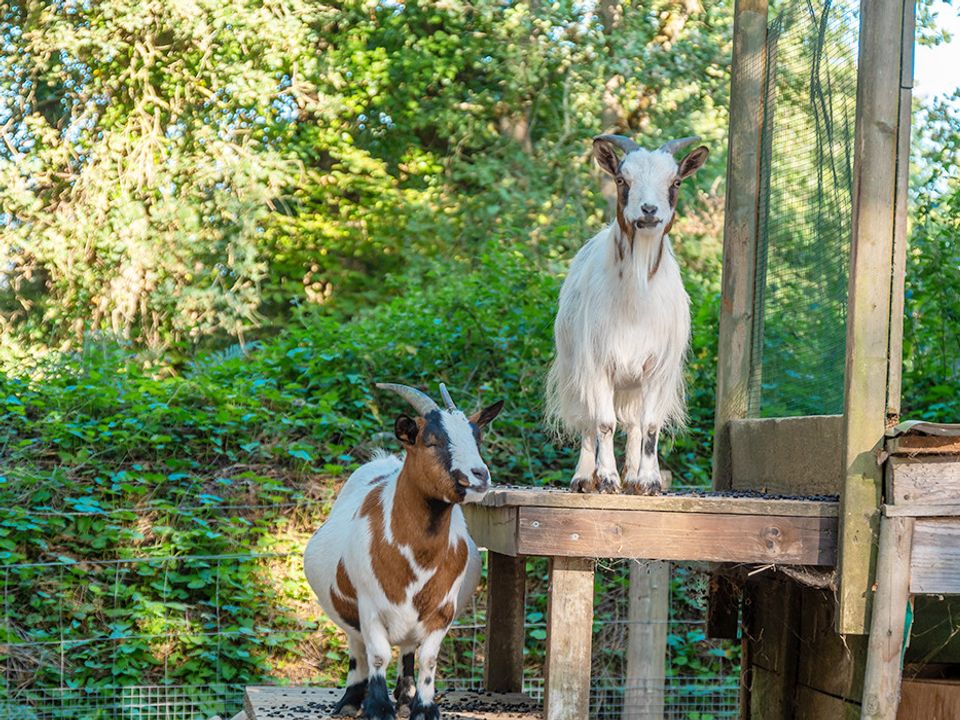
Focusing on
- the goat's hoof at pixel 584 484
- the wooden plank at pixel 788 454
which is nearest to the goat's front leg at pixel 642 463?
the goat's hoof at pixel 584 484

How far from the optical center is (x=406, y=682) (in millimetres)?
5453

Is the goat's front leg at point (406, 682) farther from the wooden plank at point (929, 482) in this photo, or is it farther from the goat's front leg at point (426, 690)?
the wooden plank at point (929, 482)

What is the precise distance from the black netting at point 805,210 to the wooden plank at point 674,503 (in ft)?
1.92

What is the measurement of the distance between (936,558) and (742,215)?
7.53ft

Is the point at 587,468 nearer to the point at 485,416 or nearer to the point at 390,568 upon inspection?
the point at 485,416

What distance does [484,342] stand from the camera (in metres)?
10.8

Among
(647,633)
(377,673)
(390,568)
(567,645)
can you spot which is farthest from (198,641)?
(567,645)

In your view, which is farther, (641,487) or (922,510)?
(641,487)

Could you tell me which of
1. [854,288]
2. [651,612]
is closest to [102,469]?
[651,612]

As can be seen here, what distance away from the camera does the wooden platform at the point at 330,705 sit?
5527mm

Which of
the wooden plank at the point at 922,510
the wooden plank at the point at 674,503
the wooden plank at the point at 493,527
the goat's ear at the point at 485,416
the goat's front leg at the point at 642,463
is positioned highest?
the goat's ear at the point at 485,416

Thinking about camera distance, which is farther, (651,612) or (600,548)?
(651,612)

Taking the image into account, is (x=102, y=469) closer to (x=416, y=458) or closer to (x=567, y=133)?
(x=416, y=458)

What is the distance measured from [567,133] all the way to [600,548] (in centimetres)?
1107
